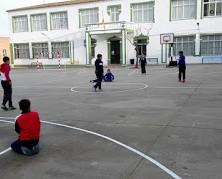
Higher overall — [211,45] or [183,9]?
[183,9]

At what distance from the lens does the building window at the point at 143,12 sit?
3628 cm

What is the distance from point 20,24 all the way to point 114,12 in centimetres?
1624

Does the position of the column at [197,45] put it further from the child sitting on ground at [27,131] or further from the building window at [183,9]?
the child sitting on ground at [27,131]

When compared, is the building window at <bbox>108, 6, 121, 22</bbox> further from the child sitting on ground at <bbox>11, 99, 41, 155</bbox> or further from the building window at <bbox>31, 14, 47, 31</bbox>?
the child sitting on ground at <bbox>11, 99, 41, 155</bbox>

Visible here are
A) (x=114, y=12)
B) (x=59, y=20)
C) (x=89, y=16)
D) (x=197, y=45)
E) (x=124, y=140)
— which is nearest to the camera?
(x=124, y=140)

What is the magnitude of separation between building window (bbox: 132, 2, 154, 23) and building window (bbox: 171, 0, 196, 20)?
2.76 m

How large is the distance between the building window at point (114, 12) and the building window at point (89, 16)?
2.01 meters

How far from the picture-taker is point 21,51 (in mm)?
45719

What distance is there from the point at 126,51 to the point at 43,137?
3066cm

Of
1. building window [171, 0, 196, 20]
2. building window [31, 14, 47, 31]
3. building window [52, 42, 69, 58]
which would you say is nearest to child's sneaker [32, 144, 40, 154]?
building window [171, 0, 196, 20]

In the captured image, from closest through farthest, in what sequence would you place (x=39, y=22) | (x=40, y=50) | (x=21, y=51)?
(x=39, y=22)
(x=40, y=50)
(x=21, y=51)

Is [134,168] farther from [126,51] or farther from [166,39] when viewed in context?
[126,51]

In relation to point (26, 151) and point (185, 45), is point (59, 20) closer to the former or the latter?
point (185, 45)

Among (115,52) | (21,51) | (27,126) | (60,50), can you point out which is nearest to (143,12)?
(115,52)
